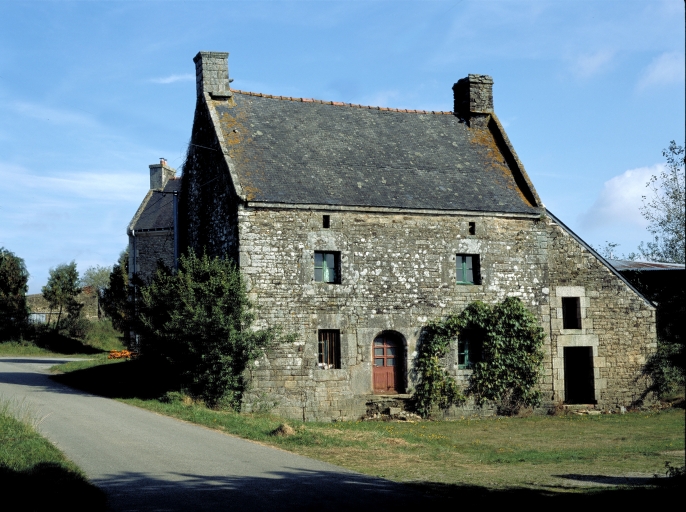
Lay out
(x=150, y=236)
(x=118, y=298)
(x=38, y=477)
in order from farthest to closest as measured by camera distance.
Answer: (x=150, y=236) → (x=118, y=298) → (x=38, y=477)

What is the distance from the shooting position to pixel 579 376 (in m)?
24.1

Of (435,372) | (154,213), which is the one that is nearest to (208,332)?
(435,372)

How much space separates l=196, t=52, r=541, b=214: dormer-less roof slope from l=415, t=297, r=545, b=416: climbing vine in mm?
3206

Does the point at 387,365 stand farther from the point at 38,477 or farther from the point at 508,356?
the point at 38,477

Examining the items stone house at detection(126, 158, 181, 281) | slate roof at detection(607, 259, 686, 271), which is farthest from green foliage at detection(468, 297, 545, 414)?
stone house at detection(126, 158, 181, 281)

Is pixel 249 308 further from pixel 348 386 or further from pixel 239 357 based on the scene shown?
pixel 348 386

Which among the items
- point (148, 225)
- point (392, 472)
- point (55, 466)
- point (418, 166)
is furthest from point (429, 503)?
point (148, 225)

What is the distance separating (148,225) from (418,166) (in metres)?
19.2

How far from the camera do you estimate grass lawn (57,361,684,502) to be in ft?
38.9

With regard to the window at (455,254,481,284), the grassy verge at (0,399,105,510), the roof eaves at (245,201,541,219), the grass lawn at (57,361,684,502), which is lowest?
the grass lawn at (57,361,684,502)

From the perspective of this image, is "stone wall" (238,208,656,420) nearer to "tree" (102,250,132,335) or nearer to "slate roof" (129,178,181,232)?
"tree" (102,250,132,335)

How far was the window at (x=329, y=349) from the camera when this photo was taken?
835 inches

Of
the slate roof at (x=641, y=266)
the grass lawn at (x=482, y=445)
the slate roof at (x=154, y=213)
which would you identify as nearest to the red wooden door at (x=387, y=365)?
the grass lawn at (x=482, y=445)

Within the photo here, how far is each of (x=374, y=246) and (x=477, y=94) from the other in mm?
7592
